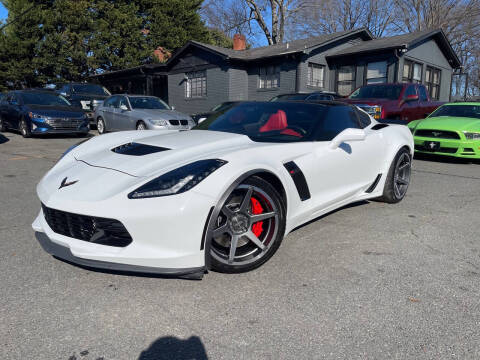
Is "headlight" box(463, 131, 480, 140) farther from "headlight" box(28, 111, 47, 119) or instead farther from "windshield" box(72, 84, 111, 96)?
"windshield" box(72, 84, 111, 96)

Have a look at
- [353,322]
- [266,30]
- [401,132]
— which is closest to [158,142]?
[353,322]

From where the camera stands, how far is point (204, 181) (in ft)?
7.98

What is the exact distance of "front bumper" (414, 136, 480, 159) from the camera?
771 cm

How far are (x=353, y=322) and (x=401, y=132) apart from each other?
10.9ft

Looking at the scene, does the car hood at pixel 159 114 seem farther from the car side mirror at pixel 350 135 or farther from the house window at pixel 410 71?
the house window at pixel 410 71

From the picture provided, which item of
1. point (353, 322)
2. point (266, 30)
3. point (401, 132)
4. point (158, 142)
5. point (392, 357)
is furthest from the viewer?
point (266, 30)

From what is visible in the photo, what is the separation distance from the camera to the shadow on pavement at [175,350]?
6.22ft

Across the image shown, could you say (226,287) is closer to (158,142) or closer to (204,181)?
(204,181)

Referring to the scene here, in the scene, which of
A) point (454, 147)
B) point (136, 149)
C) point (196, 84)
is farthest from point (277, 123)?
point (196, 84)

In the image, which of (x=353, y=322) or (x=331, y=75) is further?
(x=331, y=75)

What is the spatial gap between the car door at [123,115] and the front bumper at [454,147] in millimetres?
7621

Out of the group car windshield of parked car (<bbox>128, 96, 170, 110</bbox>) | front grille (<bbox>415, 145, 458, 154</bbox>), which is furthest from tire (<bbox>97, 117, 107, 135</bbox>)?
front grille (<bbox>415, 145, 458, 154</bbox>)

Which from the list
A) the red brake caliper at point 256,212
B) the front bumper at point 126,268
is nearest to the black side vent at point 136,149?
the red brake caliper at point 256,212

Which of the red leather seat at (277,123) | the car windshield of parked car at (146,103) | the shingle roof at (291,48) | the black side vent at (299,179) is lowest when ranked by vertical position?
the black side vent at (299,179)
